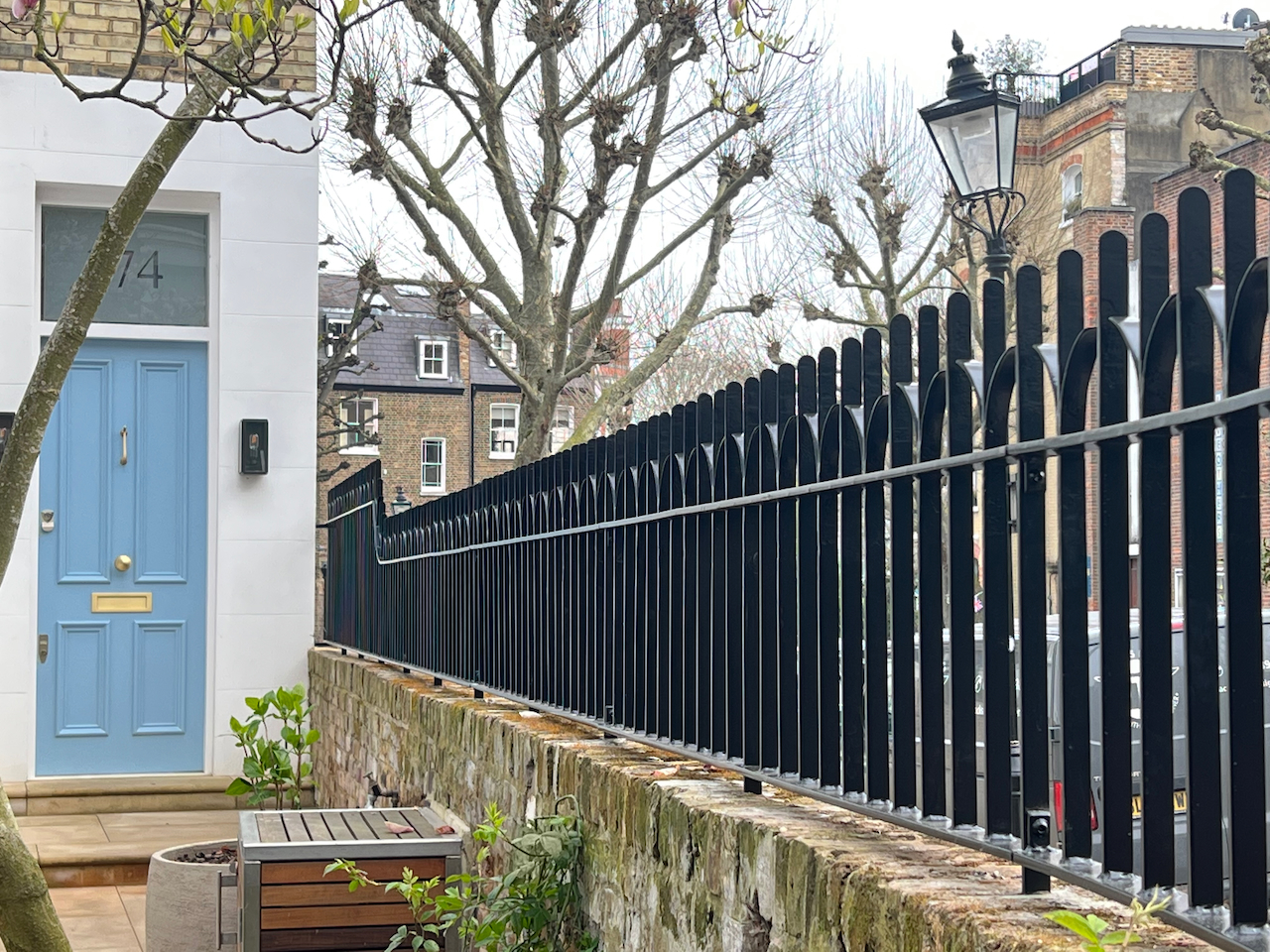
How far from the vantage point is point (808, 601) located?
2.84 m

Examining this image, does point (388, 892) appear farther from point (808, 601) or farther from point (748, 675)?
point (808, 601)

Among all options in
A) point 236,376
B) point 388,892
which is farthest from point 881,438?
point 236,376

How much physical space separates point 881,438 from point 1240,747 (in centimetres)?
101

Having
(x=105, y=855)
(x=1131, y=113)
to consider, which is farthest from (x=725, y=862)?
(x=1131, y=113)

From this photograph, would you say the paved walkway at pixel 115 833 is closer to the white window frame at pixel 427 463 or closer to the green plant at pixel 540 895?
the green plant at pixel 540 895

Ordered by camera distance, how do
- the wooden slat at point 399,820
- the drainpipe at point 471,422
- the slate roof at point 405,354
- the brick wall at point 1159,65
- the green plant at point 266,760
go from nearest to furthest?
the wooden slat at point 399,820
the green plant at point 266,760
the brick wall at point 1159,65
the drainpipe at point 471,422
the slate roof at point 405,354

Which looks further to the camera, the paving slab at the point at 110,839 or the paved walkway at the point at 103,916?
the paving slab at the point at 110,839

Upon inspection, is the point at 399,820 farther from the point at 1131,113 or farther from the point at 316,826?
the point at 1131,113

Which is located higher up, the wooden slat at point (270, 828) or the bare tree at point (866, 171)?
the bare tree at point (866, 171)

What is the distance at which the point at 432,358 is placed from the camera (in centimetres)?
→ 4356

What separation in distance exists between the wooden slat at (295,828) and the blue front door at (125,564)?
455cm

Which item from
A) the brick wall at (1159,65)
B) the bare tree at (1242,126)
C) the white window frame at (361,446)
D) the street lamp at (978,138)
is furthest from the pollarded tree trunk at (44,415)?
the brick wall at (1159,65)

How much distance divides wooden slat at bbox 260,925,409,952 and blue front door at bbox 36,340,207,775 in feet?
17.2

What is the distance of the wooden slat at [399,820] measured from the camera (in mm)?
4777
